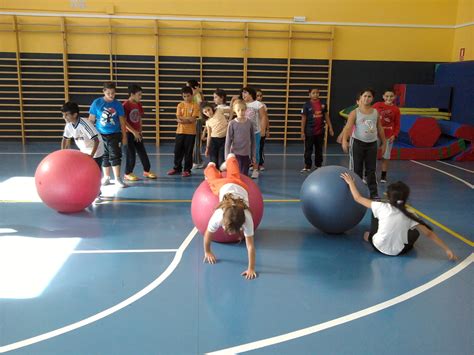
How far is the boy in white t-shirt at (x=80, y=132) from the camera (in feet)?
18.8

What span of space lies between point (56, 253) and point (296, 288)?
236 centimetres

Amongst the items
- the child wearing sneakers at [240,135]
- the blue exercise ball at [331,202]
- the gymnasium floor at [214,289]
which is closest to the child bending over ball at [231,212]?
the gymnasium floor at [214,289]

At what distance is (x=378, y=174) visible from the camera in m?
8.38

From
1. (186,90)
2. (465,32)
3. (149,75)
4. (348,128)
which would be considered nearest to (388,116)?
(348,128)

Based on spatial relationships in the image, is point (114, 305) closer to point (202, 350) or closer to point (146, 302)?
point (146, 302)

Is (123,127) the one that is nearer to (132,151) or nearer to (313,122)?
(132,151)

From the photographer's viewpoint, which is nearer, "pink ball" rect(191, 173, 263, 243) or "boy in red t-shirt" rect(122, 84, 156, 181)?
"pink ball" rect(191, 173, 263, 243)

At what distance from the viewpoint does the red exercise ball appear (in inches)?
208

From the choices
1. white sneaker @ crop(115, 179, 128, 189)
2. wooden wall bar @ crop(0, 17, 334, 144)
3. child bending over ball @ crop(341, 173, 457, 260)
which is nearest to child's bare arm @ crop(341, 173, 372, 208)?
child bending over ball @ crop(341, 173, 457, 260)

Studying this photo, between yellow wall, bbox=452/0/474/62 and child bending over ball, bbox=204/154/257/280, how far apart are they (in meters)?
9.64

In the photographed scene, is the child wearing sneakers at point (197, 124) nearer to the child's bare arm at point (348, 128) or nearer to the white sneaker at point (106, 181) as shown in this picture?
the white sneaker at point (106, 181)

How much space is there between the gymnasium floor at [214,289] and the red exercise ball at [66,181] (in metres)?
0.22

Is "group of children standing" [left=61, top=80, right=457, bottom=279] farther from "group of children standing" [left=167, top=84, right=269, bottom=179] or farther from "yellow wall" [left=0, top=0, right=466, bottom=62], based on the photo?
"yellow wall" [left=0, top=0, right=466, bottom=62]

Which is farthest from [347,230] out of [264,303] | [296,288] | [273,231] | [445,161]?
[445,161]
